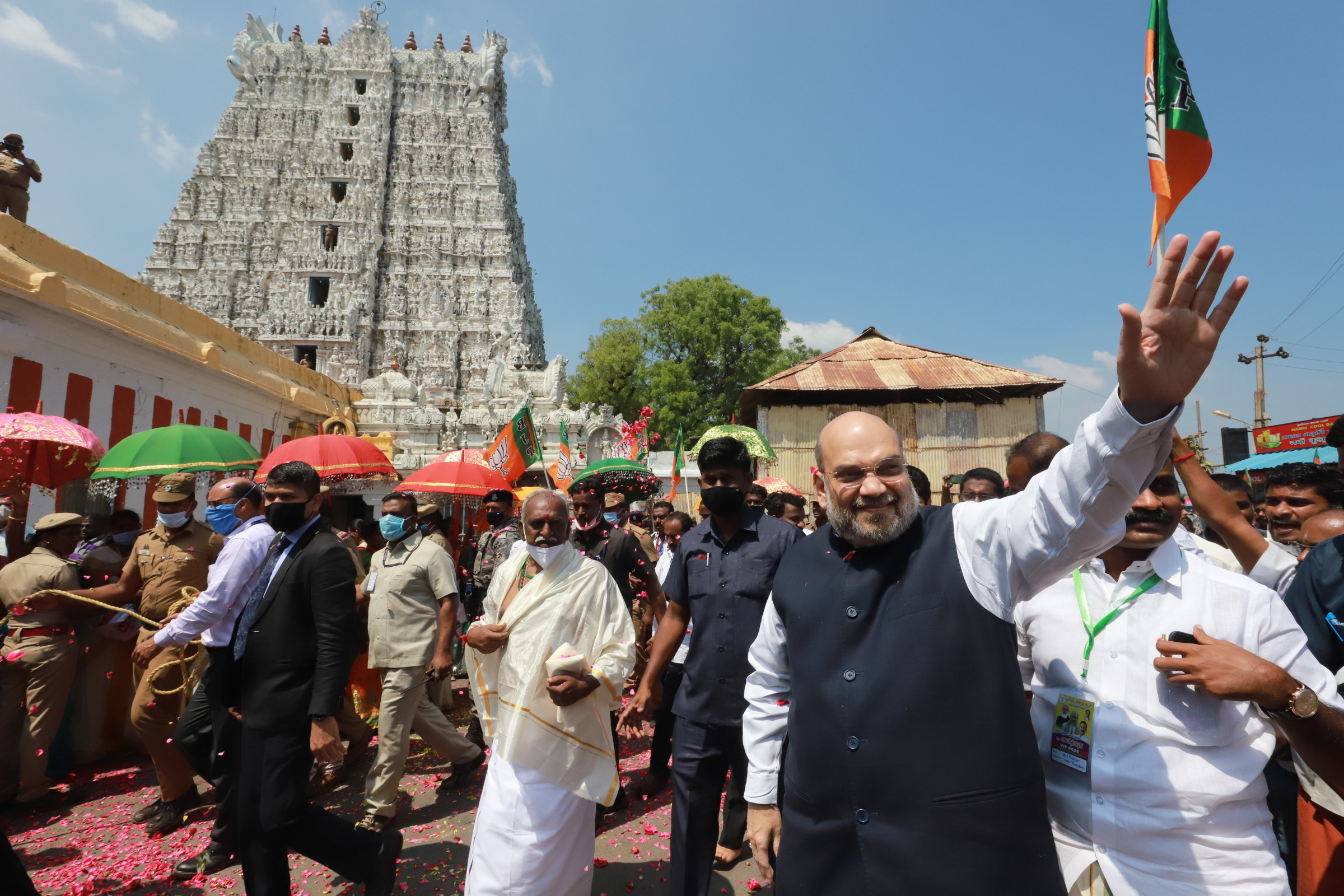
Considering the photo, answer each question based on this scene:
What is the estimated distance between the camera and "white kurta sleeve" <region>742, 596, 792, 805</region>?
2.10 metres

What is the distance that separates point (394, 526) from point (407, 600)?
0.51 m

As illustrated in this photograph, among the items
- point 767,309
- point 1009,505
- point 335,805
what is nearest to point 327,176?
point 767,309

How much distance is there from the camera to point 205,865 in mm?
3672

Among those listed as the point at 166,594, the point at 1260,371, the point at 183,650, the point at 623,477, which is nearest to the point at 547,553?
the point at 183,650

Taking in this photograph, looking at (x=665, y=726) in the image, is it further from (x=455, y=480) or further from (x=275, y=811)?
(x=455, y=480)

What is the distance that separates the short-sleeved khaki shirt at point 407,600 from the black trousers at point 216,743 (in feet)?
2.95

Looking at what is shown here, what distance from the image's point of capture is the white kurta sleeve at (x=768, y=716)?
2.10 m

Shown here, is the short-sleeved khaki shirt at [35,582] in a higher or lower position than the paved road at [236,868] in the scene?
higher

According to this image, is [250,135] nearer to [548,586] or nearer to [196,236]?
[196,236]

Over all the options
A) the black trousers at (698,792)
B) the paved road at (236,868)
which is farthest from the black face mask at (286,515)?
the black trousers at (698,792)

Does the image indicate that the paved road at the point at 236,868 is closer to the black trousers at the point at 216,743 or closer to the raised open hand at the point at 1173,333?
the black trousers at the point at 216,743

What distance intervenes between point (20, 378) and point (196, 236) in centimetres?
2972

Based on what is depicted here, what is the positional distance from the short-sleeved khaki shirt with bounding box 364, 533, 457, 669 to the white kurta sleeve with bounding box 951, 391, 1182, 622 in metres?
3.66

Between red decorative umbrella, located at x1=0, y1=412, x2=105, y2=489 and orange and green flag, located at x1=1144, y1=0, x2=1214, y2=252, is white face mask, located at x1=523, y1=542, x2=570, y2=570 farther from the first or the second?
red decorative umbrella, located at x1=0, y1=412, x2=105, y2=489
